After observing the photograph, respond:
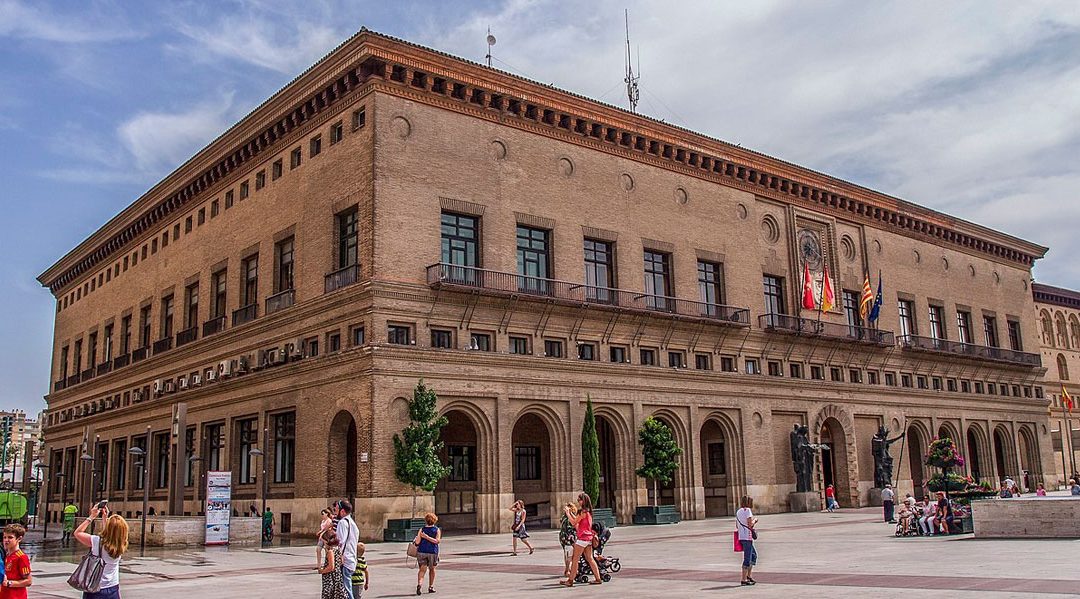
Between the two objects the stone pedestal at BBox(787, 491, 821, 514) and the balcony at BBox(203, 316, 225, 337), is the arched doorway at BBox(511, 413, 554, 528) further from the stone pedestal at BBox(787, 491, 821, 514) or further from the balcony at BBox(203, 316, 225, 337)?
the balcony at BBox(203, 316, 225, 337)

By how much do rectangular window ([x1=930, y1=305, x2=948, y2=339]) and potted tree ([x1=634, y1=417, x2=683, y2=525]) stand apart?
2706cm

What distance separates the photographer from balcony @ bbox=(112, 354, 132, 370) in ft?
179

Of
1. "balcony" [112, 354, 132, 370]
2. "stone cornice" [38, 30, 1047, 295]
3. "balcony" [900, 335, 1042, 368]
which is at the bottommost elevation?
"balcony" [900, 335, 1042, 368]

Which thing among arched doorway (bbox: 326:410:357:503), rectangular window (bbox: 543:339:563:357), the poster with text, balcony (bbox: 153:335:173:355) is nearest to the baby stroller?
the poster with text

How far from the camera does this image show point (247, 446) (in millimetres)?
42094

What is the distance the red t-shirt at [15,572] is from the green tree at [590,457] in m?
29.7

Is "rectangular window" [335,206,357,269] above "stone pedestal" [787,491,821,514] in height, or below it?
above

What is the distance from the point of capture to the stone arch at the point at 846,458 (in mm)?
50344

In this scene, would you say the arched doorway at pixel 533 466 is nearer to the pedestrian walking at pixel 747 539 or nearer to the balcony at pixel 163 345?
the balcony at pixel 163 345

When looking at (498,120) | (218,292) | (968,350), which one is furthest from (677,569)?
(968,350)

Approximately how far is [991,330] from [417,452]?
154ft

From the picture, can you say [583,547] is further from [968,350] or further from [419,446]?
[968,350]

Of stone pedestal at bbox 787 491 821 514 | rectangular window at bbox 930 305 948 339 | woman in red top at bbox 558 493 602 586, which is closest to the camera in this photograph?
woman in red top at bbox 558 493 602 586

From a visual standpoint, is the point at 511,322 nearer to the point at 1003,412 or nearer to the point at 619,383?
the point at 619,383
